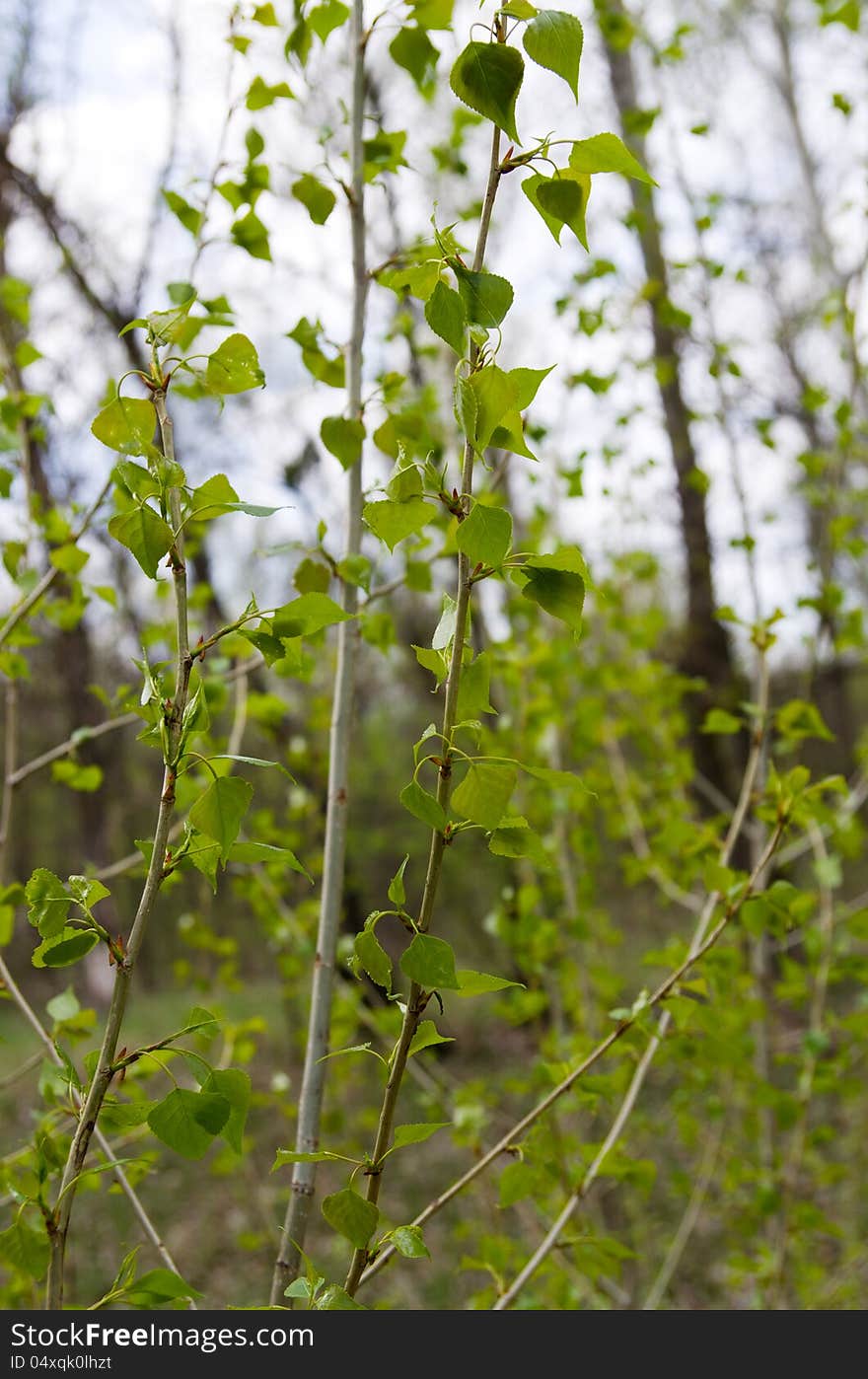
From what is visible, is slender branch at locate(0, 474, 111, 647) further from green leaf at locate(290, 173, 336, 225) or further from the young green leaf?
the young green leaf

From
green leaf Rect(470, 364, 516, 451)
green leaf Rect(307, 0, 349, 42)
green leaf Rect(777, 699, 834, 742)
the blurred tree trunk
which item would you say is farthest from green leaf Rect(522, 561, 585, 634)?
the blurred tree trunk

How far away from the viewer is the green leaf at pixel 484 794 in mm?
724

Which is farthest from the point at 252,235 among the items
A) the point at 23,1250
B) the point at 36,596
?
the point at 23,1250

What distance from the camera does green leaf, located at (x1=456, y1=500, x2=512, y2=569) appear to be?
2.28ft

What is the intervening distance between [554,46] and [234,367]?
0.36 metres

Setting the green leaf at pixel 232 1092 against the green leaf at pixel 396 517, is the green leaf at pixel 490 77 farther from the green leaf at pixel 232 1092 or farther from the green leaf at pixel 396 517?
the green leaf at pixel 232 1092

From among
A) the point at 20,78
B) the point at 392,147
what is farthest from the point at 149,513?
the point at 20,78

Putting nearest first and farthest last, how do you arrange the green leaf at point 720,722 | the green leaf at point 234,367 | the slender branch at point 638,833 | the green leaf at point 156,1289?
the green leaf at point 156,1289 < the green leaf at point 234,367 < the green leaf at point 720,722 < the slender branch at point 638,833

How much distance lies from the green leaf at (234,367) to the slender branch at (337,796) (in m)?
0.24

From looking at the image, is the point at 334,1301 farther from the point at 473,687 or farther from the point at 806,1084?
the point at 806,1084

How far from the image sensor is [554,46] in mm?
664

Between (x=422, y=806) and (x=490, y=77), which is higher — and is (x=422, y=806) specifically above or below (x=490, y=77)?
below

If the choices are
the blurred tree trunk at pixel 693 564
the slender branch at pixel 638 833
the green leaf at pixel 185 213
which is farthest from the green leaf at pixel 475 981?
the blurred tree trunk at pixel 693 564
